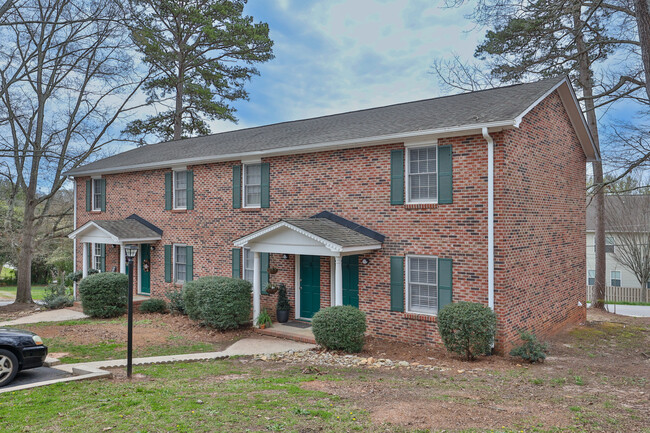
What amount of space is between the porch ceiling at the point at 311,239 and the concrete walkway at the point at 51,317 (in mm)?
7310

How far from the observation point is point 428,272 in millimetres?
11125

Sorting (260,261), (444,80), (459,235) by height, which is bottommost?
(260,261)

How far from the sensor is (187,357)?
1005cm

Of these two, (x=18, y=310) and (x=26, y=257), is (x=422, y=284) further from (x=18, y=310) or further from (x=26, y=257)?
(x=26, y=257)

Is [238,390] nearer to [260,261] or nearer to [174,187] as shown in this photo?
[260,261]

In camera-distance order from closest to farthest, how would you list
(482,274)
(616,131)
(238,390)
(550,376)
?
(238,390) < (550,376) < (482,274) < (616,131)

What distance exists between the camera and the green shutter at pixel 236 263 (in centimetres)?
1488

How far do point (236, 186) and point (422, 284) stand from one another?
7021mm

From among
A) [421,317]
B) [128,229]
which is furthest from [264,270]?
[128,229]

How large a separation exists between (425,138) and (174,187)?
392 inches

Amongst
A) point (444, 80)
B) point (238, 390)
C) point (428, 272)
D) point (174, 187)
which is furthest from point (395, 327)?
point (444, 80)

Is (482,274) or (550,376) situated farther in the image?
(482,274)

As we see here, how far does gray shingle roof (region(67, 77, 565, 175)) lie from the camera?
10.9 meters

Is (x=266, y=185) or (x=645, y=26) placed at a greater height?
(x=645, y=26)
